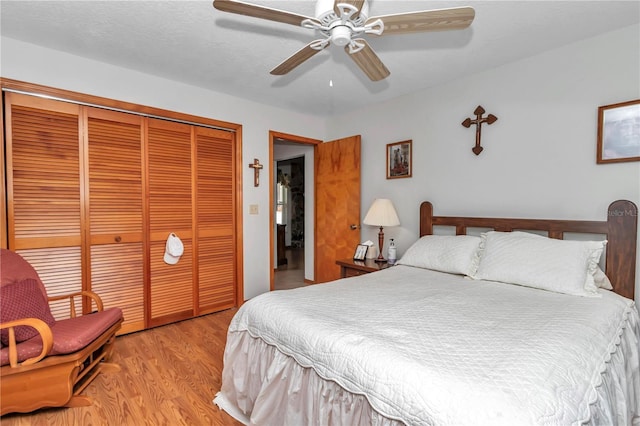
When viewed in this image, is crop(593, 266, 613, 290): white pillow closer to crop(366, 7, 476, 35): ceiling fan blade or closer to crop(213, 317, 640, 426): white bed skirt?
crop(213, 317, 640, 426): white bed skirt

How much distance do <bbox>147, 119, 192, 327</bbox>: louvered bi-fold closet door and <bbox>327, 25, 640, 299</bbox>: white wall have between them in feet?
7.42

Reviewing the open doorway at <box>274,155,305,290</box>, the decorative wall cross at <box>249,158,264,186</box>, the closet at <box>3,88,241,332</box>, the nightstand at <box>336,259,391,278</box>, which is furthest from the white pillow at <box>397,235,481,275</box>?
the open doorway at <box>274,155,305,290</box>

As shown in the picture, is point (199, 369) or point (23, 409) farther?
point (199, 369)

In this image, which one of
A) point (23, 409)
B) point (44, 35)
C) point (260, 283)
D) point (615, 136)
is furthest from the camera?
point (260, 283)

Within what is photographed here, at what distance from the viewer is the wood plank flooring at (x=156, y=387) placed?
176 cm

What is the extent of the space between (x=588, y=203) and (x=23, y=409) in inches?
151

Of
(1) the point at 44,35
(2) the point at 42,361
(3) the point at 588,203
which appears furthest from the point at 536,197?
(1) the point at 44,35

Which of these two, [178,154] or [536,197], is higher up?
[178,154]

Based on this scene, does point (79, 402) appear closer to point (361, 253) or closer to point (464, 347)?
point (464, 347)

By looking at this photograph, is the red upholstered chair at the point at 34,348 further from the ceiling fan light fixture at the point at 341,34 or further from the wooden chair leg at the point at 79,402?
the ceiling fan light fixture at the point at 341,34

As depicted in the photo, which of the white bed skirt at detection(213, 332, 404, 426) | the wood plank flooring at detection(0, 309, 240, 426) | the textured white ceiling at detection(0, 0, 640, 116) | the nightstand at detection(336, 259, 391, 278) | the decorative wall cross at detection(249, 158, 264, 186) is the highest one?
the textured white ceiling at detection(0, 0, 640, 116)

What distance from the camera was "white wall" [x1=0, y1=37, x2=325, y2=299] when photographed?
241 centimetres

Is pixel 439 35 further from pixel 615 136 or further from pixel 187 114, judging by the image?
pixel 187 114

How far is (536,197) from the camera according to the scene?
249 centimetres
